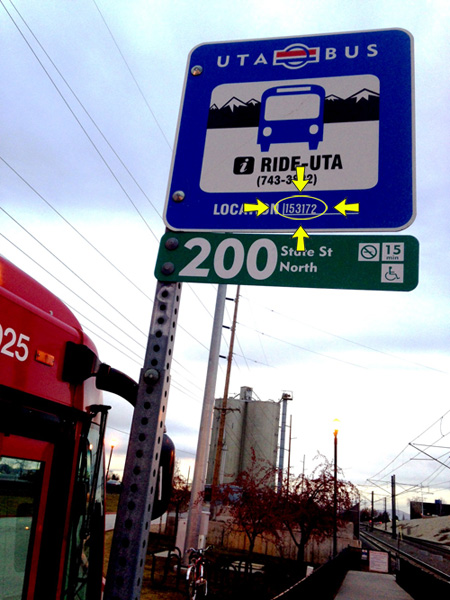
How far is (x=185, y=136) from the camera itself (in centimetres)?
250

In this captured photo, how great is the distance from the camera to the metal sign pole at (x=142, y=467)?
1.71 metres

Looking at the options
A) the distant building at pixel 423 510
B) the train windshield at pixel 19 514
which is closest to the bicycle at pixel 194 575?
the train windshield at pixel 19 514

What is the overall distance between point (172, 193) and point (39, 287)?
1.02 metres

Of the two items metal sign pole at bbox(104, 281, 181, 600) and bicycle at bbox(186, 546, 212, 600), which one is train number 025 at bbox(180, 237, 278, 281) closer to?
metal sign pole at bbox(104, 281, 181, 600)

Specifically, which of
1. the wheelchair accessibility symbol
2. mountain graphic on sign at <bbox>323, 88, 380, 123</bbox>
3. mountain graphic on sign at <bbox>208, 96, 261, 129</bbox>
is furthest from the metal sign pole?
mountain graphic on sign at <bbox>323, 88, 380, 123</bbox>

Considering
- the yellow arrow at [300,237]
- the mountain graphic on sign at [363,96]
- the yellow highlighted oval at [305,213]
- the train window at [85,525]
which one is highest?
the mountain graphic on sign at [363,96]

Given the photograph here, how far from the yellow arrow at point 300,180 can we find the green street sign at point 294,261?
256mm

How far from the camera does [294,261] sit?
208cm

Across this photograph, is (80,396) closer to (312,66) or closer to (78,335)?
(78,335)

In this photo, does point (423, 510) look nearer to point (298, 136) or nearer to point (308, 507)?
point (308, 507)

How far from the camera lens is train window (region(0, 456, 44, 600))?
7.48 ft

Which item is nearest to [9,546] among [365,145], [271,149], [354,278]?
[354,278]

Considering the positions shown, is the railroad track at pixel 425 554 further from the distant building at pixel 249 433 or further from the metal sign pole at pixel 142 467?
the metal sign pole at pixel 142 467

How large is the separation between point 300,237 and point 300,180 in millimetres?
285
